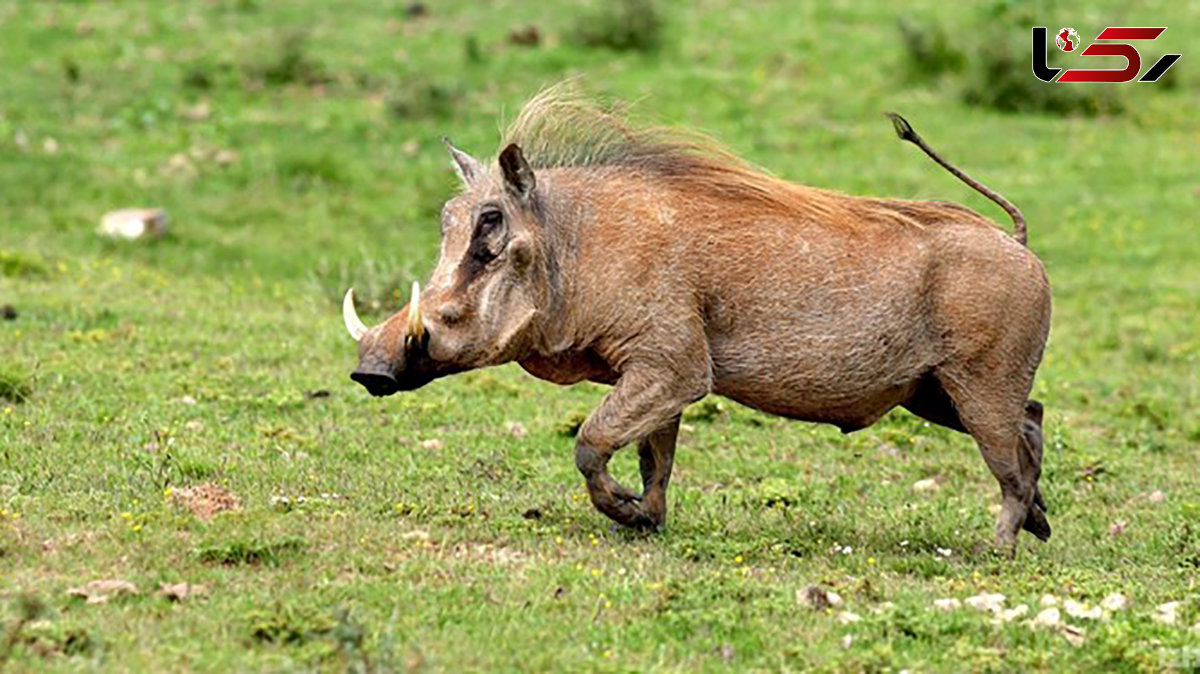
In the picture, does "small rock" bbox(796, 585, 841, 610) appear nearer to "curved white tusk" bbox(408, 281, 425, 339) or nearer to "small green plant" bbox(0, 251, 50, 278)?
"curved white tusk" bbox(408, 281, 425, 339)

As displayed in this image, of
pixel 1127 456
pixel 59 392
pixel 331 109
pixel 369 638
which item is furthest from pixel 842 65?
pixel 369 638

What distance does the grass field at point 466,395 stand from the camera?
19.5ft

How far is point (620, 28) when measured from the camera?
20.0 metres

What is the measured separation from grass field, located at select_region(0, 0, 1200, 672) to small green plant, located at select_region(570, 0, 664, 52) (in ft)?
0.36

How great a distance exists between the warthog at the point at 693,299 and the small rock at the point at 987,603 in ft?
4.85

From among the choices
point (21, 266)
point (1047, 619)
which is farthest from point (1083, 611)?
point (21, 266)

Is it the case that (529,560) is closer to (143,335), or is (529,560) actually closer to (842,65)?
(143,335)

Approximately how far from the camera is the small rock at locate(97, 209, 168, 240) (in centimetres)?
1439

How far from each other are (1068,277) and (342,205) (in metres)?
5.82

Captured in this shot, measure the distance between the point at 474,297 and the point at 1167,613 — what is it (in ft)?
9.16

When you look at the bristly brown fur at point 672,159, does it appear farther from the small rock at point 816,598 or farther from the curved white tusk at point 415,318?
the small rock at point 816,598

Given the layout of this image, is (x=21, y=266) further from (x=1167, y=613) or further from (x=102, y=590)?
(x=1167, y=613)

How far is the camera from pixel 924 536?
314 inches

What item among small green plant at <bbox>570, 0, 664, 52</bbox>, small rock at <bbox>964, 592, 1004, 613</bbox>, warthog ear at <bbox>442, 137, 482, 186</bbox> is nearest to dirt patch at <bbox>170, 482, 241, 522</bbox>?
warthog ear at <bbox>442, 137, 482, 186</bbox>
